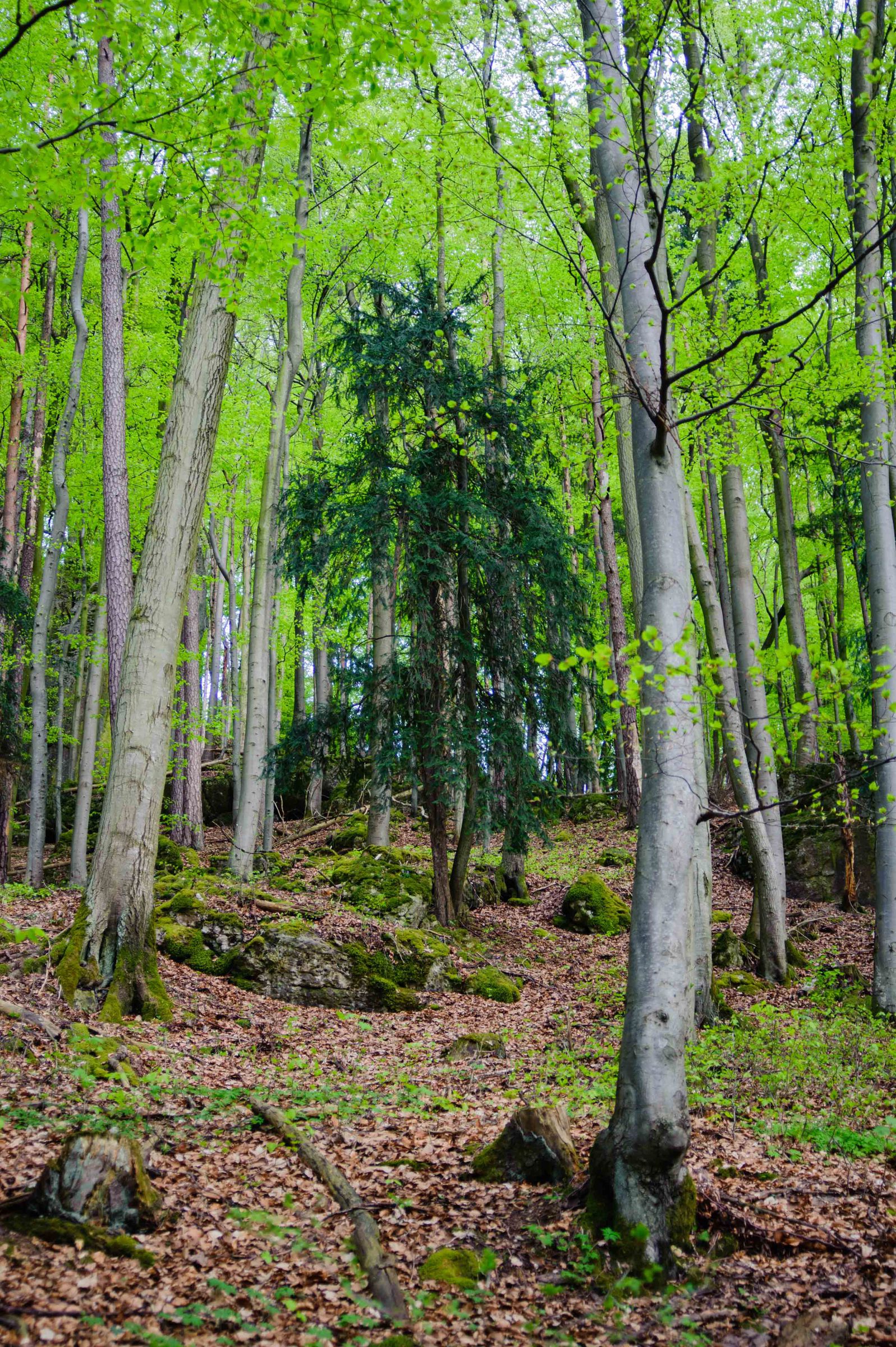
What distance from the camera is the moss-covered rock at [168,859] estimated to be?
1092 centimetres

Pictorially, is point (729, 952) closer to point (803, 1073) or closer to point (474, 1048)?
point (803, 1073)

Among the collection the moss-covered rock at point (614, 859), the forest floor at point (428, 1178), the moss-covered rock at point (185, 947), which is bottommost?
the forest floor at point (428, 1178)

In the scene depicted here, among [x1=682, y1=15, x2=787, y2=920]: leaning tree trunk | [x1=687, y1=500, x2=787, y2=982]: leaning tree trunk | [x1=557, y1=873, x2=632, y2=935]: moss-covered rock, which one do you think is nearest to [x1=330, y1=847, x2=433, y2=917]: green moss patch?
[x1=557, y1=873, x2=632, y2=935]: moss-covered rock

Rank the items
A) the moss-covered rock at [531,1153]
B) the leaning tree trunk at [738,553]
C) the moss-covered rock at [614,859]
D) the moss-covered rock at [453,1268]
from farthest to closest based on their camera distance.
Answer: the moss-covered rock at [614,859] → the leaning tree trunk at [738,553] → the moss-covered rock at [531,1153] → the moss-covered rock at [453,1268]

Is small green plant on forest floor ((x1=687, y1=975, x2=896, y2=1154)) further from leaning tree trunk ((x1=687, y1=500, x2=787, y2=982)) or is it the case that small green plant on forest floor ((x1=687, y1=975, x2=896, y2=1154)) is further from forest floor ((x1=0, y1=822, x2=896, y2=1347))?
leaning tree trunk ((x1=687, y1=500, x2=787, y2=982))

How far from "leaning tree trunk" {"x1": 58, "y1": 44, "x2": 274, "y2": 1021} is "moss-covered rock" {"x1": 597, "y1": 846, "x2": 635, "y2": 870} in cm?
932

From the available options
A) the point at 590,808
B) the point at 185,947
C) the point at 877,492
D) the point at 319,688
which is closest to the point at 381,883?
the point at 185,947

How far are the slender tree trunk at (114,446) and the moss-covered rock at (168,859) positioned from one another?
2.76 m

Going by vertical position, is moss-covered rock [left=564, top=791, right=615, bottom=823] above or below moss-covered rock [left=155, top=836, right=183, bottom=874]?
above

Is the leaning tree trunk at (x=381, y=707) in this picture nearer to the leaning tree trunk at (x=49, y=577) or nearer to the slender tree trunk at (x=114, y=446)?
the slender tree trunk at (x=114, y=446)

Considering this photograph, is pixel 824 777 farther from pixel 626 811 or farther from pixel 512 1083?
pixel 512 1083

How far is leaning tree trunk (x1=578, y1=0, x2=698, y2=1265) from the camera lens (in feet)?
10.6

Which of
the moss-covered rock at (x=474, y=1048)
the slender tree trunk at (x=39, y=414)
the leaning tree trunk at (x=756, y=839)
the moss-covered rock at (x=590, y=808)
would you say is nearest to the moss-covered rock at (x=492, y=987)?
the moss-covered rock at (x=474, y=1048)

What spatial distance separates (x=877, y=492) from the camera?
719 cm
